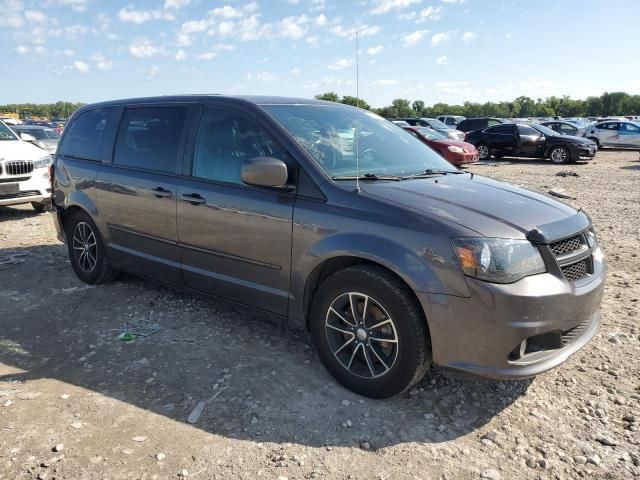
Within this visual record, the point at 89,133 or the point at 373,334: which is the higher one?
the point at 89,133

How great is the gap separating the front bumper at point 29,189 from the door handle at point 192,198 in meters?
5.91

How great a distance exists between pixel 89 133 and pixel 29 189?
4.26m

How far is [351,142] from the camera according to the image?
3801 mm

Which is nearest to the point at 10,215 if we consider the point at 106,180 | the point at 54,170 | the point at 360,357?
the point at 54,170

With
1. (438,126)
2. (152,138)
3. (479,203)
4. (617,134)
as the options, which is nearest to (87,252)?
(152,138)

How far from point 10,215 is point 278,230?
25.7ft

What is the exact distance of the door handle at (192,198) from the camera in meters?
3.86

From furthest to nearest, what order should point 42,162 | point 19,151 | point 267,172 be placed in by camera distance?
1. point 42,162
2. point 19,151
3. point 267,172

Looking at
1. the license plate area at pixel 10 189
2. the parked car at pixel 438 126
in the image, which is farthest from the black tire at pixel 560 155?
the license plate area at pixel 10 189

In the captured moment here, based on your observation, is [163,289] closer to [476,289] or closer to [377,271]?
[377,271]

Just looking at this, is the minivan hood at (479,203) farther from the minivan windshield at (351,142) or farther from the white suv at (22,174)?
the white suv at (22,174)

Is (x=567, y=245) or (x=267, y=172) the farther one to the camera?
(x=267, y=172)

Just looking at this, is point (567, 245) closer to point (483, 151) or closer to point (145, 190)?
point (145, 190)

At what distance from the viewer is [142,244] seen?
176 inches
